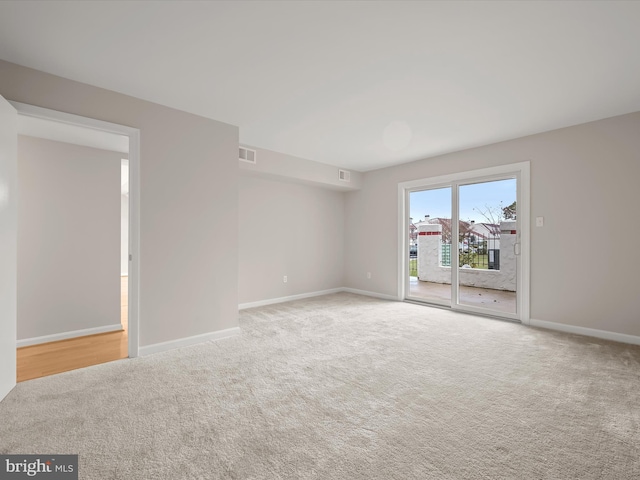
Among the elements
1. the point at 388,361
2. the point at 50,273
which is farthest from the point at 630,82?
the point at 50,273

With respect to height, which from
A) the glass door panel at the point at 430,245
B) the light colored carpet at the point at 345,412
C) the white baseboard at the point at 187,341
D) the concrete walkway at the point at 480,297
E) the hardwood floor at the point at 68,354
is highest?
the glass door panel at the point at 430,245

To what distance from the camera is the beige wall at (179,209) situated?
2969 millimetres

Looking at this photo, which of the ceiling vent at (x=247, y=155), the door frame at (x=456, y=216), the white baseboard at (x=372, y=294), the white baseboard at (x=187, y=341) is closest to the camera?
the white baseboard at (x=187, y=341)

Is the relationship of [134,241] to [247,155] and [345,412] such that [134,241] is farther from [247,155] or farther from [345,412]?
[345,412]

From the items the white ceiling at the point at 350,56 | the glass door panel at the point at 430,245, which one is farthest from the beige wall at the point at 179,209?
the glass door panel at the point at 430,245

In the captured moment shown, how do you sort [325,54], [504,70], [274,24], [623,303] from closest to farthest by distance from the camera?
[274,24] < [325,54] < [504,70] < [623,303]

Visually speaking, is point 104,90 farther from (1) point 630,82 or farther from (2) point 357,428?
(1) point 630,82

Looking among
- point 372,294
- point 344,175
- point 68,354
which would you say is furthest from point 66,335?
point 344,175

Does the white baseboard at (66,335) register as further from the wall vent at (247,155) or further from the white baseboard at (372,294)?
the white baseboard at (372,294)

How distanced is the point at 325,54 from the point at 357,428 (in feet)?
9.02

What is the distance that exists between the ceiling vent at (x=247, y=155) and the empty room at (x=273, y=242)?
0.11ft

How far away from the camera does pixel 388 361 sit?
2.94m

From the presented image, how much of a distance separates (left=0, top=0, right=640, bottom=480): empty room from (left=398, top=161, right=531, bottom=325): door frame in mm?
37

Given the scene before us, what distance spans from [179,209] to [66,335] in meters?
2.31
